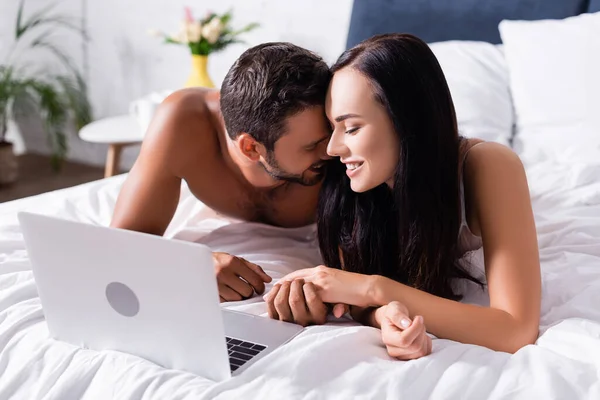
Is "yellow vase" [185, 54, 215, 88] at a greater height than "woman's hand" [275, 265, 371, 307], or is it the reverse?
"woman's hand" [275, 265, 371, 307]

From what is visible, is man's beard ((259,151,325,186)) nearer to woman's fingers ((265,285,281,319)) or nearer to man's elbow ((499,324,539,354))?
woman's fingers ((265,285,281,319))

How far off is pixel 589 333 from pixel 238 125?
0.77 meters

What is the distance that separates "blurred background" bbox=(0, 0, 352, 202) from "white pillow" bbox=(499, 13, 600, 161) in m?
1.06

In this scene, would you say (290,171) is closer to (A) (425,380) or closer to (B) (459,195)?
(B) (459,195)

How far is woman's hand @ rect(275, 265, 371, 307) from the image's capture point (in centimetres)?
128

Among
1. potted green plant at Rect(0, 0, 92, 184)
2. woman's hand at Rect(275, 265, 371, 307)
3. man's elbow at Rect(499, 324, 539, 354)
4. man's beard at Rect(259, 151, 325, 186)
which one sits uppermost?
man's beard at Rect(259, 151, 325, 186)

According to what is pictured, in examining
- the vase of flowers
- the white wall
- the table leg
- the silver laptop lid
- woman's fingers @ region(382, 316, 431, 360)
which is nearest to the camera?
the silver laptop lid

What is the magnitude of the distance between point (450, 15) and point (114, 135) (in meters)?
1.30

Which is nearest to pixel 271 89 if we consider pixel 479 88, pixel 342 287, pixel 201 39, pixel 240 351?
pixel 342 287

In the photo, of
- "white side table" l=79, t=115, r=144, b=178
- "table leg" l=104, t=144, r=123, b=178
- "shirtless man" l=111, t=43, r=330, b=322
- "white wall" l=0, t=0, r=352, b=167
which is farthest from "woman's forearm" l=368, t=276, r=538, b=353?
"white wall" l=0, t=0, r=352, b=167

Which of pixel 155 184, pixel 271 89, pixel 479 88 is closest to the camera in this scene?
pixel 271 89

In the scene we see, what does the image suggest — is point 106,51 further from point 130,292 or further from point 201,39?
point 130,292

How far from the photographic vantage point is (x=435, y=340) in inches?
48.8

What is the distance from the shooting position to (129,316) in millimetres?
1129
